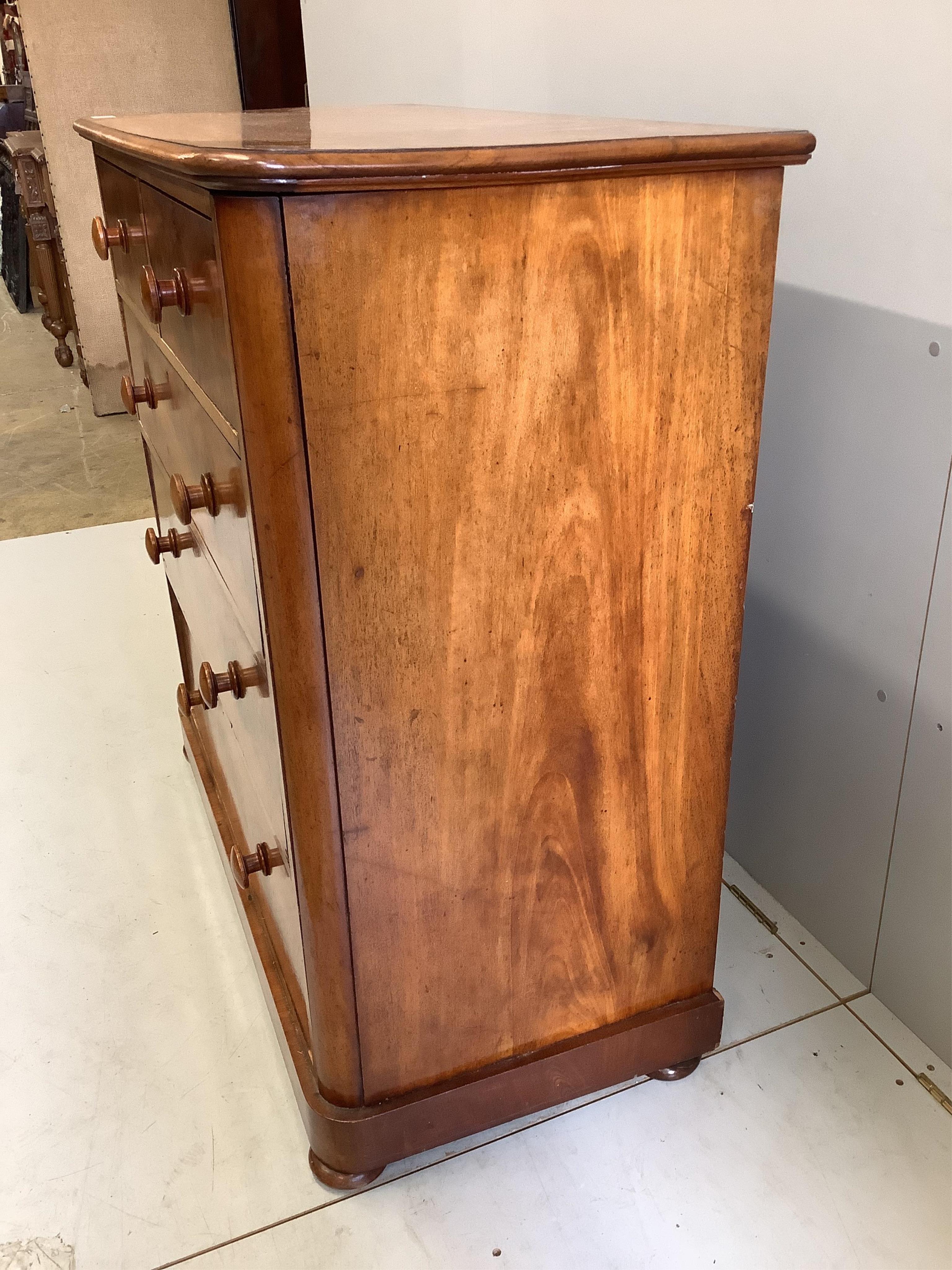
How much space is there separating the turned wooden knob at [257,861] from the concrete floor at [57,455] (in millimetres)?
1681

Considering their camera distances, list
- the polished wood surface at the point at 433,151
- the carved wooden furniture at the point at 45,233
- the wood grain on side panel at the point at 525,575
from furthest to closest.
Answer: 1. the carved wooden furniture at the point at 45,233
2. the wood grain on side panel at the point at 525,575
3. the polished wood surface at the point at 433,151

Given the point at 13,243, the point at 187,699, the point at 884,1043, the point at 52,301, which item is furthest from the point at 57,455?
the point at 884,1043

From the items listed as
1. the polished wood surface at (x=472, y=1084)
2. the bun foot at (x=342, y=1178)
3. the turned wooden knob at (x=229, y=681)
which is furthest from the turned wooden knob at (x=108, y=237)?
the bun foot at (x=342, y=1178)

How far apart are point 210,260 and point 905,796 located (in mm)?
967

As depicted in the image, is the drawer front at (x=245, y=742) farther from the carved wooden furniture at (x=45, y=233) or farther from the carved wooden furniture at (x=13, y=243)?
the carved wooden furniture at (x=13, y=243)

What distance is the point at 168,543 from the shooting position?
4.47ft

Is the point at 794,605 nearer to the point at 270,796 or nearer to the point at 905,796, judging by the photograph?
the point at 905,796

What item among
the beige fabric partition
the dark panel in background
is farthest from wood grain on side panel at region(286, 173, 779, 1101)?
the beige fabric partition

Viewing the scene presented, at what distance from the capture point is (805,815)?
4.75 ft

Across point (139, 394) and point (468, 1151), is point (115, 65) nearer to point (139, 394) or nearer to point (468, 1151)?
point (139, 394)

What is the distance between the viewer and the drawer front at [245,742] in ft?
3.43

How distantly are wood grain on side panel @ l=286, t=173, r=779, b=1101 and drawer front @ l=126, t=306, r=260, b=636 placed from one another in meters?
0.13

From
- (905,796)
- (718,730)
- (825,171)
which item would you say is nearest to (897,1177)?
(905,796)

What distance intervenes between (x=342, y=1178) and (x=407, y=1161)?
0.09 m
